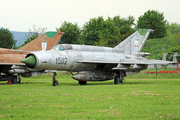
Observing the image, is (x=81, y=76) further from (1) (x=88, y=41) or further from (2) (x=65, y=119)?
(1) (x=88, y=41)

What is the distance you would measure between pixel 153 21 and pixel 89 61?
2923 inches

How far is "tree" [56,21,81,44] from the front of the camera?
79631mm

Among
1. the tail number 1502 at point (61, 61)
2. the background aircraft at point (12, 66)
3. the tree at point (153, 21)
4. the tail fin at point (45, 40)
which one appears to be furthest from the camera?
the tree at point (153, 21)

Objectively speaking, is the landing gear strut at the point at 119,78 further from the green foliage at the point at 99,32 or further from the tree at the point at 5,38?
the tree at the point at 5,38

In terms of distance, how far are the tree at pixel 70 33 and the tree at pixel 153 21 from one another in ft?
78.0

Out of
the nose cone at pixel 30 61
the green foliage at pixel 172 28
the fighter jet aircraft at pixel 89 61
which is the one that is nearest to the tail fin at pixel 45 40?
the fighter jet aircraft at pixel 89 61

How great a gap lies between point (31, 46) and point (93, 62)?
833cm

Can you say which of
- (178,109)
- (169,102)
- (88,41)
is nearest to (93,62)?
(169,102)

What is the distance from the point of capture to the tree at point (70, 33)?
79.6m

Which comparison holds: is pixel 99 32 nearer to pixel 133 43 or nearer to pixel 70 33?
pixel 70 33

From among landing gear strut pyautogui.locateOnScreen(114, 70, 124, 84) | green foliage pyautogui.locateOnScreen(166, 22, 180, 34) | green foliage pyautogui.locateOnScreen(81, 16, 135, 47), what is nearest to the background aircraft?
landing gear strut pyautogui.locateOnScreen(114, 70, 124, 84)

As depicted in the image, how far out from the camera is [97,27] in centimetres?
7781

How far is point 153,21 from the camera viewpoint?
87.8 meters

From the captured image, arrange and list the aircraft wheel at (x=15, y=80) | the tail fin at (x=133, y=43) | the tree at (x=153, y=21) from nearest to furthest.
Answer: the aircraft wheel at (x=15, y=80) < the tail fin at (x=133, y=43) < the tree at (x=153, y=21)
